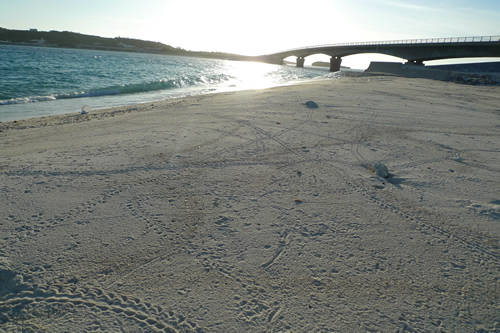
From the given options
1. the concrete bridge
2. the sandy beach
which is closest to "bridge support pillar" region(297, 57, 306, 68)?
the concrete bridge

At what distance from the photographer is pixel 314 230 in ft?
9.40

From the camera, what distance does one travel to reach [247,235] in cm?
277

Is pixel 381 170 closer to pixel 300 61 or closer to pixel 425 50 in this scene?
pixel 425 50

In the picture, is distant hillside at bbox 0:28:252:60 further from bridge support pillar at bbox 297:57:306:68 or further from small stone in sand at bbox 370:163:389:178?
small stone in sand at bbox 370:163:389:178

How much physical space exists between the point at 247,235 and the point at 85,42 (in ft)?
375

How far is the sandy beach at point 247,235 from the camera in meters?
1.97

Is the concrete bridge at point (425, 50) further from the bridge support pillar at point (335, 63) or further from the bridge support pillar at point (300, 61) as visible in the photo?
the bridge support pillar at point (300, 61)

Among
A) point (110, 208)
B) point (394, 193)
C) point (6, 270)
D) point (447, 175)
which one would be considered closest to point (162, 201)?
point (110, 208)

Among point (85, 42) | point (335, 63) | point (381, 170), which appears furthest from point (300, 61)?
point (381, 170)

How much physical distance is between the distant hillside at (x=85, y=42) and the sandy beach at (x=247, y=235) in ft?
334

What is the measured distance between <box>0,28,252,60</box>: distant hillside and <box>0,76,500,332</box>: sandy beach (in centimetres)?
10182

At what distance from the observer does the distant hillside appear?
8300cm

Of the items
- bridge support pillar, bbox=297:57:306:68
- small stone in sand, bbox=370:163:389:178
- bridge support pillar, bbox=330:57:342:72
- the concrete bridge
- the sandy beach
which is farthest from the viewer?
bridge support pillar, bbox=297:57:306:68

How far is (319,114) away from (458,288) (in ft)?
20.0
